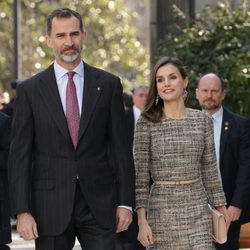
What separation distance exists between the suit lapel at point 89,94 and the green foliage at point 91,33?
27840 mm

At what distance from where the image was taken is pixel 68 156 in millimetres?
7020

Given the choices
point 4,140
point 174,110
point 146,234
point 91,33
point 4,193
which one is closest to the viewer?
point 146,234

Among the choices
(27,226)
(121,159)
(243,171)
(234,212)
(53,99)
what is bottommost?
(234,212)

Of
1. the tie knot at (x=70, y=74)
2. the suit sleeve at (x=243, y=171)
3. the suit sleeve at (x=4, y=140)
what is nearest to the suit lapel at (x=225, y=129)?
the suit sleeve at (x=243, y=171)

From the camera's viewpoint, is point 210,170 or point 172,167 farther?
point 210,170

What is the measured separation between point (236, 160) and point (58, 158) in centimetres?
318

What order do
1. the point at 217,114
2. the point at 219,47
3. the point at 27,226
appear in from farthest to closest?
the point at 219,47 → the point at 217,114 → the point at 27,226

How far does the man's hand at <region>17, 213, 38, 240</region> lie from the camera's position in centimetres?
686

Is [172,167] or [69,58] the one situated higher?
[69,58]

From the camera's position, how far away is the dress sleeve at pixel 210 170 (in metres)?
7.60

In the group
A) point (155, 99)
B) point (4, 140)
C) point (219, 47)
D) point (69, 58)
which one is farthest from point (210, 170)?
point (219, 47)

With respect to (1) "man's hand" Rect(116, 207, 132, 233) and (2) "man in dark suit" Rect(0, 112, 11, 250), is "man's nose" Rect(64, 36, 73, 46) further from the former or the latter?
(2) "man in dark suit" Rect(0, 112, 11, 250)

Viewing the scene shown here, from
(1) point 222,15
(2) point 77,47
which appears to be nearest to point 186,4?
(1) point 222,15

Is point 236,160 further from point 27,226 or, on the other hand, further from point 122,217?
point 27,226
